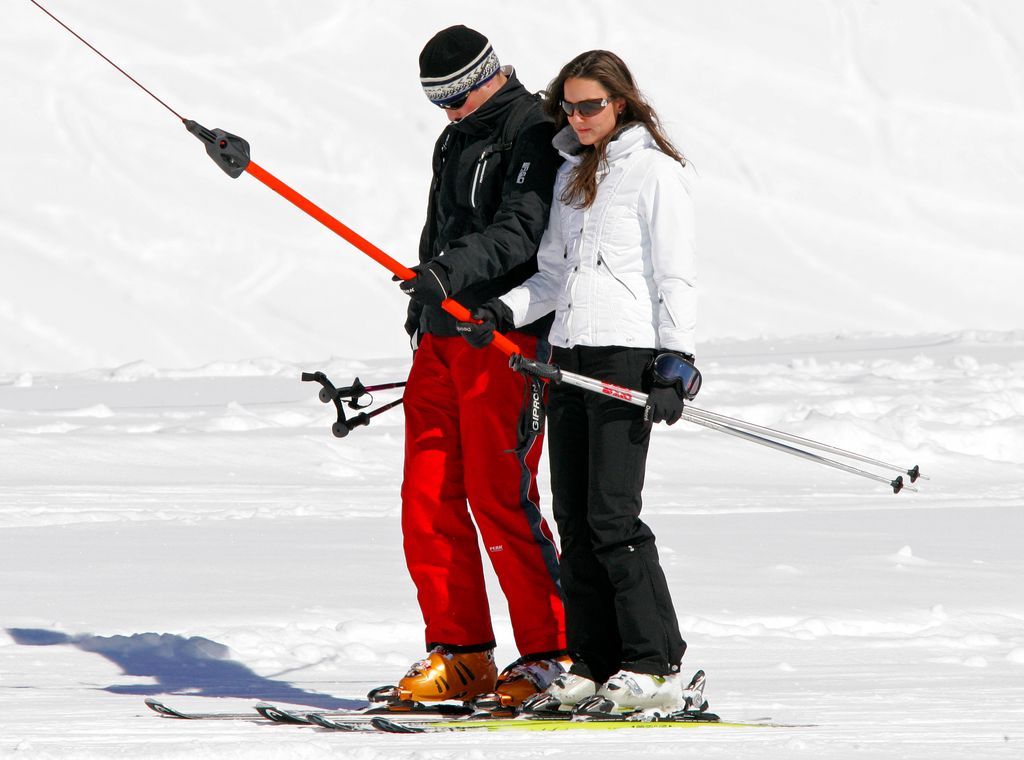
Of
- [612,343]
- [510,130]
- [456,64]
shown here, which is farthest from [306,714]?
[456,64]

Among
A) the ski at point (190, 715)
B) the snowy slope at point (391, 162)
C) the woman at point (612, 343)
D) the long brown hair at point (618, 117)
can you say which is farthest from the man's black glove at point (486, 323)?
the snowy slope at point (391, 162)

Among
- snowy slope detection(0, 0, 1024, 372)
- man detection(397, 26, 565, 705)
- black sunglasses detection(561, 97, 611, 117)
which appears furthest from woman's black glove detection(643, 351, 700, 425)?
snowy slope detection(0, 0, 1024, 372)

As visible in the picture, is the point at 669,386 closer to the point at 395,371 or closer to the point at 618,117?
the point at 618,117

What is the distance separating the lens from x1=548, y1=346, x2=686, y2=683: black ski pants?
11.4ft

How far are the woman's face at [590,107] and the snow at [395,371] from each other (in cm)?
141

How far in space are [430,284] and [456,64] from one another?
2.02ft

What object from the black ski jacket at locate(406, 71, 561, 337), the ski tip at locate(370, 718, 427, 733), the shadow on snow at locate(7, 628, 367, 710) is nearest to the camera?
the ski tip at locate(370, 718, 427, 733)

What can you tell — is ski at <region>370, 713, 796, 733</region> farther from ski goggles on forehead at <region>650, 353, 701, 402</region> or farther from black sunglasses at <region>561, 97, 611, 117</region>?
black sunglasses at <region>561, 97, 611, 117</region>

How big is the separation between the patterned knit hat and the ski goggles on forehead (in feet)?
2.88

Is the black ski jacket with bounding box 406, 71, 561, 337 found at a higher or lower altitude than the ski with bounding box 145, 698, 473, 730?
higher

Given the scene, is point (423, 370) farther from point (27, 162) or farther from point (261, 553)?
point (27, 162)

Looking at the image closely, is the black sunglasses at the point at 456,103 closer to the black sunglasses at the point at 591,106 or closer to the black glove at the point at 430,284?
the black sunglasses at the point at 591,106

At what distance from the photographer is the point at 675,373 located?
11.1 ft

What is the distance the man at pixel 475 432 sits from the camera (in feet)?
12.1
